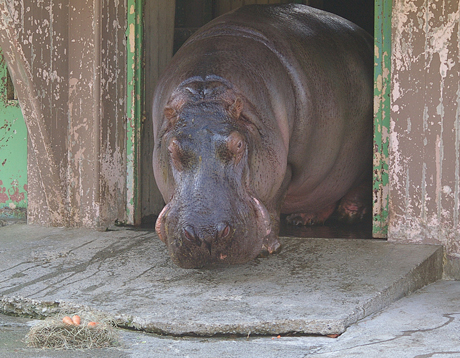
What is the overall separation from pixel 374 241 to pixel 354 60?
4.30 ft

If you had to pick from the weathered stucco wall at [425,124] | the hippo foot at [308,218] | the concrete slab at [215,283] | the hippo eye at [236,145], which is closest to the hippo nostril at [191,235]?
the concrete slab at [215,283]

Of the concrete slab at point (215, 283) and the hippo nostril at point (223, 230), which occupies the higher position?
the hippo nostril at point (223, 230)

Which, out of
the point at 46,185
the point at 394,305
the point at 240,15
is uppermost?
the point at 240,15

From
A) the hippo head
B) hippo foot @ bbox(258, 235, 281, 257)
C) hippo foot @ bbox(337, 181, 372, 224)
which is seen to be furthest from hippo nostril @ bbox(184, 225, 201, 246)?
hippo foot @ bbox(337, 181, 372, 224)

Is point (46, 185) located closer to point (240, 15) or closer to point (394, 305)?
point (240, 15)

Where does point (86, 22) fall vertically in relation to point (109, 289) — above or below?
above

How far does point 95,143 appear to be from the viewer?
4.76 metres

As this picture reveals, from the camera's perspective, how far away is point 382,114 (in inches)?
169

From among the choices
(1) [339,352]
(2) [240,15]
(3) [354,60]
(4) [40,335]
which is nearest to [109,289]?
(4) [40,335]

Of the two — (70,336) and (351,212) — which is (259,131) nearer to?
(70,336)

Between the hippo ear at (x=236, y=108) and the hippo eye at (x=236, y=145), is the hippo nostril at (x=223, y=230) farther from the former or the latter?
the hippo ear at (x=236, y=108)

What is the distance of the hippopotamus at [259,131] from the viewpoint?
3141 mm

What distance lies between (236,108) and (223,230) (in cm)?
66

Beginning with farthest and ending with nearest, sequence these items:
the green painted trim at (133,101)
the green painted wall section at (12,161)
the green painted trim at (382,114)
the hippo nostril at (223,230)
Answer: the green painted wall section at (12,161) < the green painted trim at (133,101) < the green painted trim at (382,114) < the hippo nostril at (223,230)
